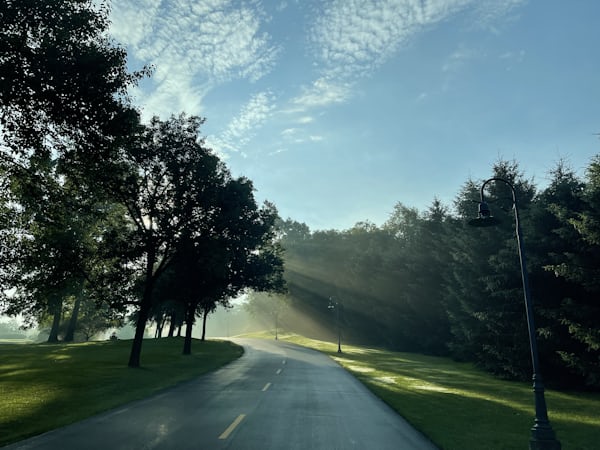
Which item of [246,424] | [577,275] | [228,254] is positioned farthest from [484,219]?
[228,254]

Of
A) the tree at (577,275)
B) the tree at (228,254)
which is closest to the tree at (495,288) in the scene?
the tree at (577,275)

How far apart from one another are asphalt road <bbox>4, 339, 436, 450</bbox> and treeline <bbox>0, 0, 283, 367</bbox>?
948 cm

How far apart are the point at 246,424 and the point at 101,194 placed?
13.3 m

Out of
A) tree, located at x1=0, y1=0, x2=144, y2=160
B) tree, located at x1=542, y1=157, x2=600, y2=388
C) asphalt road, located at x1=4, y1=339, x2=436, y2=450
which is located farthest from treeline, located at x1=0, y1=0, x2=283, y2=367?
tree, located at x1=542, y1=157, x2=600, y2=388

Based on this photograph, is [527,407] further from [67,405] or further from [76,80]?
[76,80]

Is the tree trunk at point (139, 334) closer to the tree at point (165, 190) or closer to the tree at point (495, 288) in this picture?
the tree at point (165, 190)

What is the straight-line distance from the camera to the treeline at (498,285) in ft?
60.3

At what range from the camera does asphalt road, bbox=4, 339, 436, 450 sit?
334 inches

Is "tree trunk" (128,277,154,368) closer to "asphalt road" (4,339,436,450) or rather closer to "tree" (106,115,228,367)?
"tree" (106,115,228,367)

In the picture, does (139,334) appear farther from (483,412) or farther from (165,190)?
(483,412)

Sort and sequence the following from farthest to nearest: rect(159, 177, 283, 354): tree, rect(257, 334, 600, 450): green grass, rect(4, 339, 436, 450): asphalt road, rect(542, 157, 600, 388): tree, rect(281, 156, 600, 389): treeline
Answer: rect(159, 177, 283, 354): tree
rect(281, 156, 600, 389): treeline
rect(542, 157, 600, 388): tree
rect(257, 334, 600, 450): green grass
rect(4, 339, 436, 450): asphalt road

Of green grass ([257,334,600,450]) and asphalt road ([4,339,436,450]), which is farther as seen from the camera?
green grass ([257,334,600,450])

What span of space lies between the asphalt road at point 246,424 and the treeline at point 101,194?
9.48 m

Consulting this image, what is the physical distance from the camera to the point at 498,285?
24391mm
